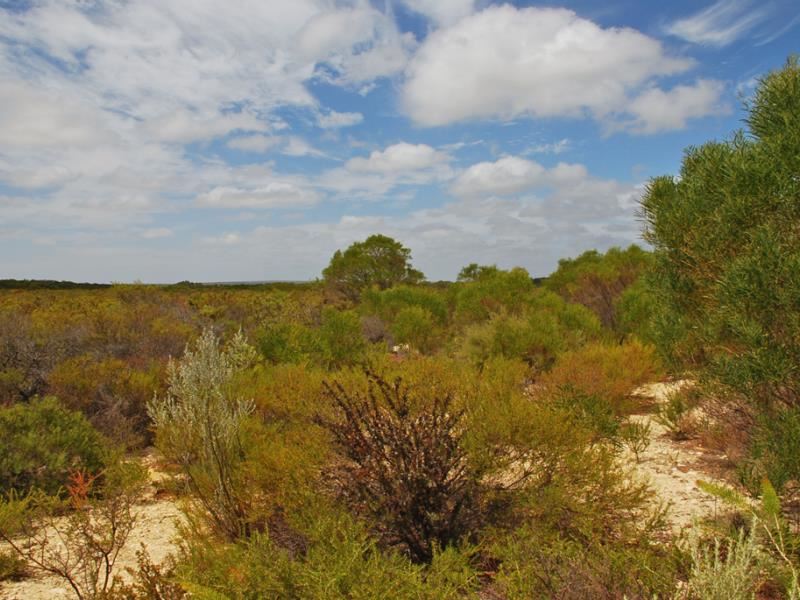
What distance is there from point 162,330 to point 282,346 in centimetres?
301

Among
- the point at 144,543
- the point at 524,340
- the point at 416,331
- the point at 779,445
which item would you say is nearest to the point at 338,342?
the point at 524,340

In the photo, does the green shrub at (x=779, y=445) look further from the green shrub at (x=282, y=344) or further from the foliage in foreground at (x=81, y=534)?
the green shrub at (x=282, y=344)

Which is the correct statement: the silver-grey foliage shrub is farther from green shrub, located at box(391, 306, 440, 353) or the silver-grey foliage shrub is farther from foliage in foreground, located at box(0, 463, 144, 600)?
green shrub, located at box(391, 306, 440, 353)

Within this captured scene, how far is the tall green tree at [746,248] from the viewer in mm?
3852

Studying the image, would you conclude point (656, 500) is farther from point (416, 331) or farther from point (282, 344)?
point (416, 331)

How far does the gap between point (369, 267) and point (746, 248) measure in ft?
94.4

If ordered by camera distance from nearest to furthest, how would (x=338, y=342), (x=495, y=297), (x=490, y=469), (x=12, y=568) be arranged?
1. (x=12, y=568)
2. (x=490, y=469)
3. (x=338, y=342)
4. (x=495, y=297)

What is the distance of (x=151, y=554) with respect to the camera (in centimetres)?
517

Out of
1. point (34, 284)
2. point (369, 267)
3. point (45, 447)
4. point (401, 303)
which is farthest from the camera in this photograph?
point (34, 284)

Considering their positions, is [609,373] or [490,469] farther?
[609,373]

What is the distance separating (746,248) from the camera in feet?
13.4

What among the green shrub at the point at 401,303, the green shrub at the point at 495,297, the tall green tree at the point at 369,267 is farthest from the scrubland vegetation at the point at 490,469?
the tall green tree at the point at 369,267

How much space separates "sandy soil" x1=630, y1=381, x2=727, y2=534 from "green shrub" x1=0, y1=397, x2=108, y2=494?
22.1 feet

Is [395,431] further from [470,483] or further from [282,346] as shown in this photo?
[282,346]
